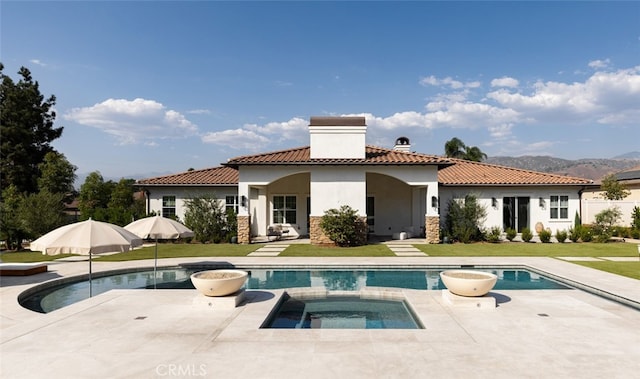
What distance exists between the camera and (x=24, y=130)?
39625 millimetres

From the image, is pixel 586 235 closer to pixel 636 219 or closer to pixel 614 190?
pixel 636 219

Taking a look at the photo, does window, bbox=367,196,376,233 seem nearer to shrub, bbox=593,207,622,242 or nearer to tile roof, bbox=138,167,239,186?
tile roof, bbox=138,167,239,186

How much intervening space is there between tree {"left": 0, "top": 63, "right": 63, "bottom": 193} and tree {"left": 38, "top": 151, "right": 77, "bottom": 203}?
4.14 m

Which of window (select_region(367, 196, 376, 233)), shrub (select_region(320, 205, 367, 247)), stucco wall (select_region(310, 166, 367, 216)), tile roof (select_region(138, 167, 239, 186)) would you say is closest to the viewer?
shrub (select_region(320, 205, 367, 247))

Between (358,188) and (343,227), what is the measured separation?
8.32 ft

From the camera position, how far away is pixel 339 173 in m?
→ 21.2

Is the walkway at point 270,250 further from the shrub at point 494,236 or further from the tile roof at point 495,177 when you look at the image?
the shrub at point 494,236

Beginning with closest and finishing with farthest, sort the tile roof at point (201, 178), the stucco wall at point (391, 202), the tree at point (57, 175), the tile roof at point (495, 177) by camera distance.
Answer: the tile roof at point (495, 177), the tile roof at point (201, 178), the stucco wall at point (391, 202), the tree at point (57, 175)

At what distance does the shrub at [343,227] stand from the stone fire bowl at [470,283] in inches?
434

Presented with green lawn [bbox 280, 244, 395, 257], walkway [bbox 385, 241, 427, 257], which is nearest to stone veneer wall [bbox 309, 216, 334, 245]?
green lawn [bbox 280, 244, 395, 257]

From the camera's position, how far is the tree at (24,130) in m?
38.2

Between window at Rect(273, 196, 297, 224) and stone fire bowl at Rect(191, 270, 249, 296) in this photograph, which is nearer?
stone fire bowl at Rect(191, 270, 249, 296)

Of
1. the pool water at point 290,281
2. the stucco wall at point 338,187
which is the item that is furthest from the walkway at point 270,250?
the pool water at point 290,281

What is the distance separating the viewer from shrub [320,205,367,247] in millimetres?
20109
